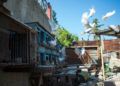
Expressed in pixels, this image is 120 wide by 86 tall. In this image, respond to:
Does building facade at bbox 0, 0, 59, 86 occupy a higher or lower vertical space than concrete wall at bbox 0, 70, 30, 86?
higher

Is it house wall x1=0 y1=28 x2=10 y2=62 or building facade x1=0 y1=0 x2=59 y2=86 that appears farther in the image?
house wall x1=0 y1=28 x2=10 y2=62

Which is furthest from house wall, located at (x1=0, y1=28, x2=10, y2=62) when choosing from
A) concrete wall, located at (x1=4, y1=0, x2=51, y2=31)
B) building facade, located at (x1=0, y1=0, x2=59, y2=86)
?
concrete wall, located at (x1=4, y1=0, x2=51, y2=31)

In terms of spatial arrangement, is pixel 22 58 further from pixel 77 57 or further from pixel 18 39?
pixel 77 57

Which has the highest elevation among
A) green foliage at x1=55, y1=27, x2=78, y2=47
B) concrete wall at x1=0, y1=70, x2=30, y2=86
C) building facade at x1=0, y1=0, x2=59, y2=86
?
green foliage at x1=55, y1=27, x2=78, y2=47

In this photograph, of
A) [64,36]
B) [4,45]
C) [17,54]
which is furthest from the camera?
[64,36]

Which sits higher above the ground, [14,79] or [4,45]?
[4,45]

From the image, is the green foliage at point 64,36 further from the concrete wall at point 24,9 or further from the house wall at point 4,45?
the house wall at point 4,45

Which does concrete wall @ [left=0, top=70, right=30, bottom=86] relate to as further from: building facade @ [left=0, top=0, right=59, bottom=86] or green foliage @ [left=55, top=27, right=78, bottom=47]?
green foliage @ [left=55, top=27, right=78, bottom=47]

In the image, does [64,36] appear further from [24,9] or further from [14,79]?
[14,79]

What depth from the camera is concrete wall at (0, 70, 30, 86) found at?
1040 cm

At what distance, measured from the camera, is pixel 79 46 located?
36875 millimetres

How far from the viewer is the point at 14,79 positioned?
37.7 ft

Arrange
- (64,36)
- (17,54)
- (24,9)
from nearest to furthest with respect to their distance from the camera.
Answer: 1. (17,54)
2. (24,9)
3. (64,36)

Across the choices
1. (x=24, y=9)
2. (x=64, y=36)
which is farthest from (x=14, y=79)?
(x=64, y=36)
